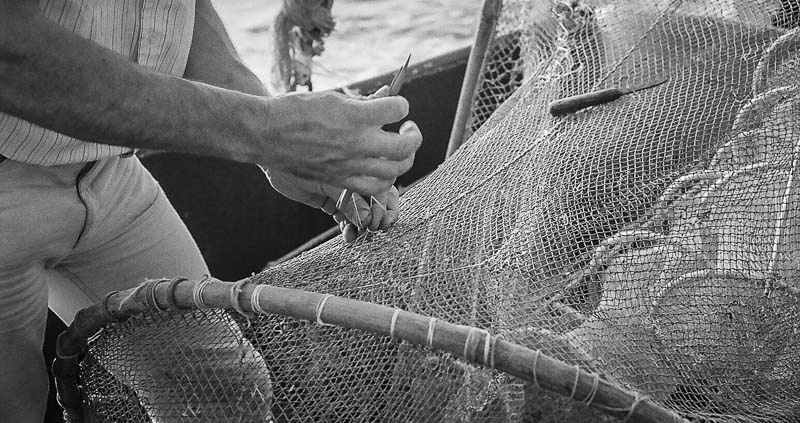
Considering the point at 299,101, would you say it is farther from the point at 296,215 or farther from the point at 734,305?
the point at 296,215

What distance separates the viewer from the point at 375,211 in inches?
34.3

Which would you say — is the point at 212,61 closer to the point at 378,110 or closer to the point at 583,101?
the point at 378,110

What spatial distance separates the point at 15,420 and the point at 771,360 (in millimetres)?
885

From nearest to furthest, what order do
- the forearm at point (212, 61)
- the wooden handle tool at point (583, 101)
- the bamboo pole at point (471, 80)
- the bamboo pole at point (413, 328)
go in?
the bamboo pole at point (413, 328)
the forearm at point (212, 61)
the wooden handle tool at point (583, 101)
the bamboo pole at point (471, 80)

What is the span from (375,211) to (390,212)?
32mm

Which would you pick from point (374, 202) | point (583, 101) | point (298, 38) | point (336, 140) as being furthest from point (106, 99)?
point (298, 38)

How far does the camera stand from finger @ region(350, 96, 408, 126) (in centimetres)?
75

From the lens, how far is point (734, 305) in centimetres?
90

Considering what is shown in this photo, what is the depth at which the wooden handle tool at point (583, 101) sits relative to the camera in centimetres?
112

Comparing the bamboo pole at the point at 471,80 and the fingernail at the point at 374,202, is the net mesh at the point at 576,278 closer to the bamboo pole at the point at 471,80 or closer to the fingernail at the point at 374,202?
the fingernail at the point at 374,202

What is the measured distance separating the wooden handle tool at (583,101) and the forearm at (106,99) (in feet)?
1.75

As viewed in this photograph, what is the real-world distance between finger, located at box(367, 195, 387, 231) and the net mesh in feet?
0.07

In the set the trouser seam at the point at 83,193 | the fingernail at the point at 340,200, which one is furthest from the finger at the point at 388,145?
the trouser seam at the point at 83,193

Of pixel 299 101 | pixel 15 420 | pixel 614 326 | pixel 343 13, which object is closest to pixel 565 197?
pixel 614 326
